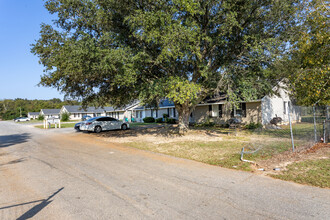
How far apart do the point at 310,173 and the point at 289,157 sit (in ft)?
5.74

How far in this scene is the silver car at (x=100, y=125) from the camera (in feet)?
61.1

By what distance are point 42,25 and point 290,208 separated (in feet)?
48.1

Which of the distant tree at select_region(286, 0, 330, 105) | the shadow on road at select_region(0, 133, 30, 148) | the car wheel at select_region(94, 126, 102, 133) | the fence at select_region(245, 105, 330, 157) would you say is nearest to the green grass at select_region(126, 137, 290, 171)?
the fence at select_region(245, 105, 330, 157)

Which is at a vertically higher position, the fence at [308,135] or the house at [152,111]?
the house at [152,111]

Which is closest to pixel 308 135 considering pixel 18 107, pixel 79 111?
pixel 79 111

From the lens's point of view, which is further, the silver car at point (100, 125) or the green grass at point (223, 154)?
the silver car at point (100, 125)

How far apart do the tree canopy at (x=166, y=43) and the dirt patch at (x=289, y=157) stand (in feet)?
15.5

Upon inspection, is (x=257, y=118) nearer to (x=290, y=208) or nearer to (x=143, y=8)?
(x=143, y=8)

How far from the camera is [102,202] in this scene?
425cm

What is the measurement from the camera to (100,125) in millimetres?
19219

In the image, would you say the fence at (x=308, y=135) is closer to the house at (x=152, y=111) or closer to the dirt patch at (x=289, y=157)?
the dirt patch at (x=289, y=157)

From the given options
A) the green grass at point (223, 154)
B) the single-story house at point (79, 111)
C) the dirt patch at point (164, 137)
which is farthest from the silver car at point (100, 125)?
the single-story house at point (79, 111)

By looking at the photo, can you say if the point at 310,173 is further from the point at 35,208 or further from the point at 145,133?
the point at 145,133

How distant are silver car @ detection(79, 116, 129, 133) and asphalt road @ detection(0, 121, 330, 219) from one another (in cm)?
1155
